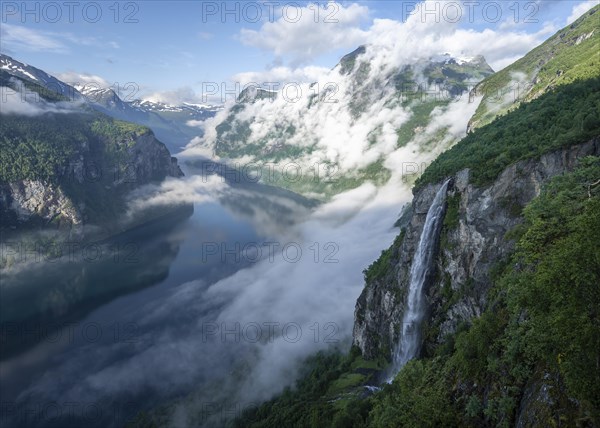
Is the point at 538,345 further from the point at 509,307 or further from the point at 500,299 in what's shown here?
the point at 500,299

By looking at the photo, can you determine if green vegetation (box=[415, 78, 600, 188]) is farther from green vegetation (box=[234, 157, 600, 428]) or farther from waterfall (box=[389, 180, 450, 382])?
green vegetation (box=[234, 157, 600, 428])

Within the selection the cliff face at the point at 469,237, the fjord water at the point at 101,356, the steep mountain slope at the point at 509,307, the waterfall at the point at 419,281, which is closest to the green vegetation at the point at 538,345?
the steep mountain slope at the point at 509,307

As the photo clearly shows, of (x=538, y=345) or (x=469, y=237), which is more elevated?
(x=538, y=345)

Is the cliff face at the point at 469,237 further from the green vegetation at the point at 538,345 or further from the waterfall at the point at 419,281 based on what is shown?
the green vegetation at the point at 538,345

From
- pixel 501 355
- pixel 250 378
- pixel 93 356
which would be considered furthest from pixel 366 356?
pixel 93 356

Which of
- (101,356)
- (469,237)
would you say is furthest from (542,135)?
(101,356)

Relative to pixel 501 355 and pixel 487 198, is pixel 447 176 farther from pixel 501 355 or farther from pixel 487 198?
pixel 501 355

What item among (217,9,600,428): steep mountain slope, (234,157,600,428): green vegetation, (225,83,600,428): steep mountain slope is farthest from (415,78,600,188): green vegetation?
(234,157,600,428): green vegetation
